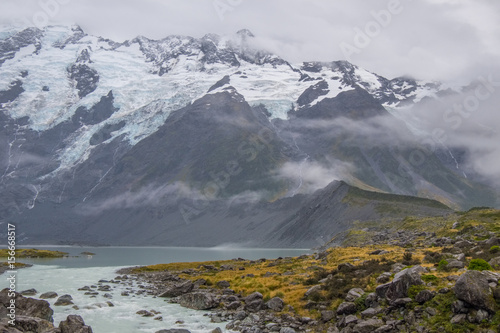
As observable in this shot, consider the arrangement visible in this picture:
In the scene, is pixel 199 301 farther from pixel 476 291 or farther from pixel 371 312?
pixel 476 291

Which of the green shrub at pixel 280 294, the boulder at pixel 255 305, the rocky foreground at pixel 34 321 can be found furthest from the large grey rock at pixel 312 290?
the rocky foreground at pixel 34 321

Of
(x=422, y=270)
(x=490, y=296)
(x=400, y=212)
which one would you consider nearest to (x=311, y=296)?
(x=422, y=270)

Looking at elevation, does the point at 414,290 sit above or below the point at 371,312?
above

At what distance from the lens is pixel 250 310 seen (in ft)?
149

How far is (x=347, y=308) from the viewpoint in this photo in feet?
122

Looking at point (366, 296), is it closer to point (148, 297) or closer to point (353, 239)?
point (148, 297)

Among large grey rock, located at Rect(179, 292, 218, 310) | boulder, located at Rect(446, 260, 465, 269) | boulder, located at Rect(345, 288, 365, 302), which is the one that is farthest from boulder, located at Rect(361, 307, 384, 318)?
large grey rock, located at Rect(179, 292, 218, 310)

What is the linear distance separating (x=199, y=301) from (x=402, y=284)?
75.4 ft

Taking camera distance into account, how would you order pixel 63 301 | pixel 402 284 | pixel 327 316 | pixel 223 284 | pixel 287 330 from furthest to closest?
pixel 223 284, pixel 63 301, pixel 327 316, pixel 287 330, pixel 402 284

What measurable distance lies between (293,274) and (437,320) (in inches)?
1276

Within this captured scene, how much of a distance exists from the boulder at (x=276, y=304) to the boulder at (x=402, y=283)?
37.7 feet

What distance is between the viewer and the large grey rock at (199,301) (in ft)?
164

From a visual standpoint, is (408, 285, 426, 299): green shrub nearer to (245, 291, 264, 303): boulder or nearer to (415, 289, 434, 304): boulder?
(415, 289, 434, 304): boulder

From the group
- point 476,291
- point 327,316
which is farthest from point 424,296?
point 327,316
